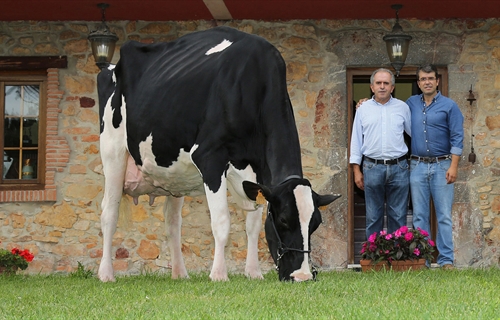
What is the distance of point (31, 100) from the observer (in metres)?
10.1

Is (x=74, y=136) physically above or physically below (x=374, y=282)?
above

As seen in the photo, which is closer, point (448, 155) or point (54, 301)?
point (54, 301)

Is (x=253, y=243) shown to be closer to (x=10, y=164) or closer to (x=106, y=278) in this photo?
(x=106, y=278)

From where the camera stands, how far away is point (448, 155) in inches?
→ 289

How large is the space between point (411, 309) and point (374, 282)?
1392mm

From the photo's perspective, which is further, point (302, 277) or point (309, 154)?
point (309, 154)

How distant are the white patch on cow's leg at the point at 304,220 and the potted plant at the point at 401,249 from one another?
1.85 metres

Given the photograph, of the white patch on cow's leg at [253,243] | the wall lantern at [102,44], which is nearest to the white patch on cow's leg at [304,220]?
the white patch on cow's leg at [253,243]

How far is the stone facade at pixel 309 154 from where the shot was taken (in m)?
9.52

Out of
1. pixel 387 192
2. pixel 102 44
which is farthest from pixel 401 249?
pixel 102 44

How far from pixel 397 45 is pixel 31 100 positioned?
4.39 metres

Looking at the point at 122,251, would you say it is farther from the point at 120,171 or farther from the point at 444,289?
the point at 444,289

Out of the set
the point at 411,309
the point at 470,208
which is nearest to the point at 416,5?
the point at 470,208

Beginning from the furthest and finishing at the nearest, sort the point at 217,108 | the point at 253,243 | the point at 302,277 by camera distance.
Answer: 1. the point at 253,243
2. the point at 217,108
3. the point at 302,277
